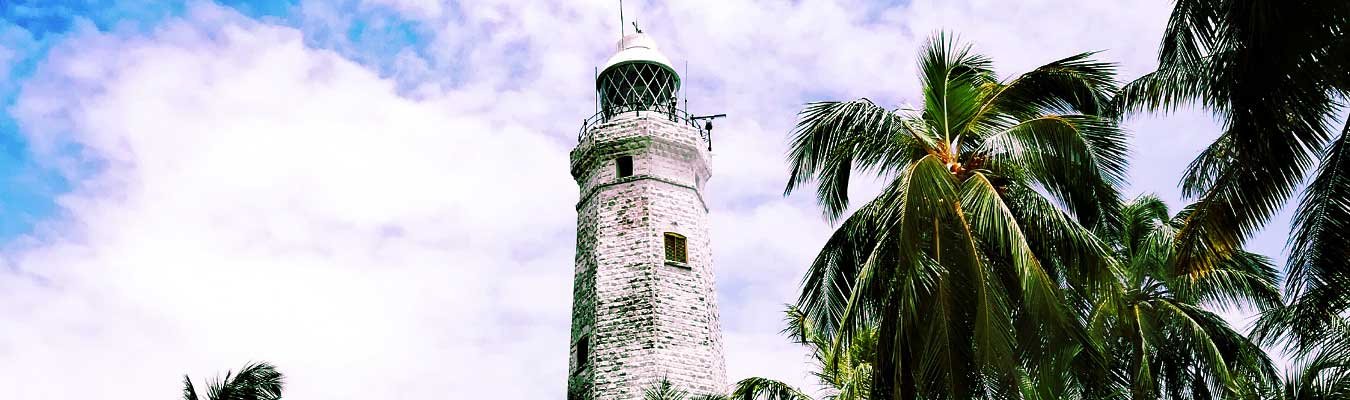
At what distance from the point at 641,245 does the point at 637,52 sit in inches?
248

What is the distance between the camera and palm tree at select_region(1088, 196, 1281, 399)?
20.7 metres

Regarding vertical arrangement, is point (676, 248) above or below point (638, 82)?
below

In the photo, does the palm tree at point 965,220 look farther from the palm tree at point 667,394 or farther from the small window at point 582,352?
the small window at point 582,352

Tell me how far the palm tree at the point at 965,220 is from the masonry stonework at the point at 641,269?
43.2 feet

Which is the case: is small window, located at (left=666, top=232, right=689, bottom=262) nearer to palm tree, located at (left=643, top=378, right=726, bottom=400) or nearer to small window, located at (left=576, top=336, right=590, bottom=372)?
small window, located at (left=576, top=336, right=590, bottom=372)

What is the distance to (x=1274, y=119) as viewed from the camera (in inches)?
498

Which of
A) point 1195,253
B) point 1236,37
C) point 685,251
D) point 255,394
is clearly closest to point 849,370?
point 1195,253

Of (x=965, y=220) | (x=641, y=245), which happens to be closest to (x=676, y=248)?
(x=641, y=245)

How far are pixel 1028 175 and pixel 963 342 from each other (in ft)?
8.61

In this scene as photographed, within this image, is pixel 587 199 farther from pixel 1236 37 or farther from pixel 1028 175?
pixel 1236 37

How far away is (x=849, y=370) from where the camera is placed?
19547 millimetres

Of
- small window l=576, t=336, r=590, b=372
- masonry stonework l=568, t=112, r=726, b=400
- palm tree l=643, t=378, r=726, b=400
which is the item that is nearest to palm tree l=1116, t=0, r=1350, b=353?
palm tree l=643, t=378, r=726, b=400

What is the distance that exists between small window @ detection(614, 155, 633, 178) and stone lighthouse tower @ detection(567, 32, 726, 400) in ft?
0.09

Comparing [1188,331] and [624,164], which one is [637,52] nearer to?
[624,164]
